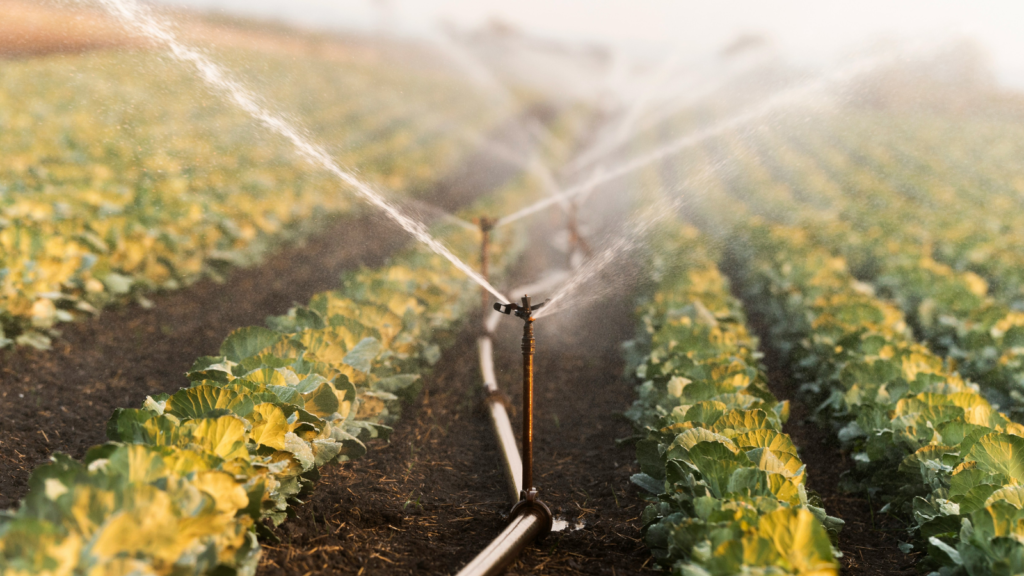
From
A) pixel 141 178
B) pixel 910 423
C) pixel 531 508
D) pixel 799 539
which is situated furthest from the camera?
pixel 141 178

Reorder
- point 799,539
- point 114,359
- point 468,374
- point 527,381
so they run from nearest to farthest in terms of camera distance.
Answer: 1. point 799,539
2. point 527,381
3. point 114,359
4. point 468,374

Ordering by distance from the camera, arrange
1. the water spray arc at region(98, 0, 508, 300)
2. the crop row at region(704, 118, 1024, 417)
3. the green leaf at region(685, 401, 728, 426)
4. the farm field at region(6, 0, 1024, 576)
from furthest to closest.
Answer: the crop row at region(704, 118, 1024, 417), the water spray arc at region(98, 0, 508, 300), the green leaf at region(685, 401, 728, 426), the farm field at region(6, 0, 1024, 576)

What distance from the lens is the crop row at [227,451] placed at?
2107 millimetres

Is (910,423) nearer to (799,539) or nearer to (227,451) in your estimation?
(799,539)

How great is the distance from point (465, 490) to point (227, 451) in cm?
175

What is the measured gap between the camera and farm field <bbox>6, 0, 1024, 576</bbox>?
8.99 feet

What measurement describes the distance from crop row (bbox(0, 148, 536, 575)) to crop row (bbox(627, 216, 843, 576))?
146cm

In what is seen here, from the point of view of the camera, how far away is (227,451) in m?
2.88

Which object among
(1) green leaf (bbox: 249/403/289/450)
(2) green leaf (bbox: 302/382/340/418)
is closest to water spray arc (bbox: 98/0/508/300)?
(2) green leaf (bbox: 302/382/340/418)

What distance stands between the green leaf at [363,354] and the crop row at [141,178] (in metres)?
3.02

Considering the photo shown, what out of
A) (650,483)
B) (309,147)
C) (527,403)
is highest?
(309,147)

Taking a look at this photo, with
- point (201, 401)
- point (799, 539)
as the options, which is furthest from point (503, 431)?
point (799, 539)

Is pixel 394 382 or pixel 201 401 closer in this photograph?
pixel 201 401

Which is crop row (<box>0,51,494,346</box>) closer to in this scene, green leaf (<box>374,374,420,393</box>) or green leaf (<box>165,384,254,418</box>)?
green leaf (<box>374,374,420,393</box>)
